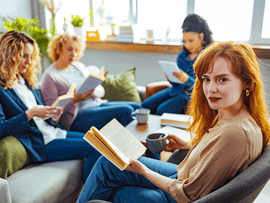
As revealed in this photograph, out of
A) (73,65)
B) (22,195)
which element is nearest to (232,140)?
(22,195)

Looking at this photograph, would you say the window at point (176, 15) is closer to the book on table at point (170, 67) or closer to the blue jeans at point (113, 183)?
the book on table at point (170, 67)

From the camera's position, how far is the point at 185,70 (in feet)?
7.35

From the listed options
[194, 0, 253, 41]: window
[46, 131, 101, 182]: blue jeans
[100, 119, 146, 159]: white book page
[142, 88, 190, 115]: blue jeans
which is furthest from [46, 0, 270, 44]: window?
[100, 119, 146, 159]: white book page

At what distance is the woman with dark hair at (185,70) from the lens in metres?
2.02

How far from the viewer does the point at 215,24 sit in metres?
2.83

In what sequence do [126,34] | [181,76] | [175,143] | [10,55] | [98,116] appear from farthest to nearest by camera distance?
1. [126,34]
2. [98,116]
3. [181,76]
4. [10,55]
5. [175,143]

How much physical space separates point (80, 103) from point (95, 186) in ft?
3.90

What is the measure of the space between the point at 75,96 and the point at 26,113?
0.53 meters

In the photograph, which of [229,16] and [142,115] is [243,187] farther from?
[229,16]

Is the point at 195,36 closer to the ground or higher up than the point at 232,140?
higher up

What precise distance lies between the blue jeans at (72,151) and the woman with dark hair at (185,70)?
0.86 m

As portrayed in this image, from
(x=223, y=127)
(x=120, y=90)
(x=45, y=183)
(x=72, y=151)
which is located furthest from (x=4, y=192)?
(x=120, y=90)

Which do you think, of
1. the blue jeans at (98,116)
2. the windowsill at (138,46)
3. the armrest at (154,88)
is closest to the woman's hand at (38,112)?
the blue jeans at (98,116)

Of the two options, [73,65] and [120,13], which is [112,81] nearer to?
[73,65]
